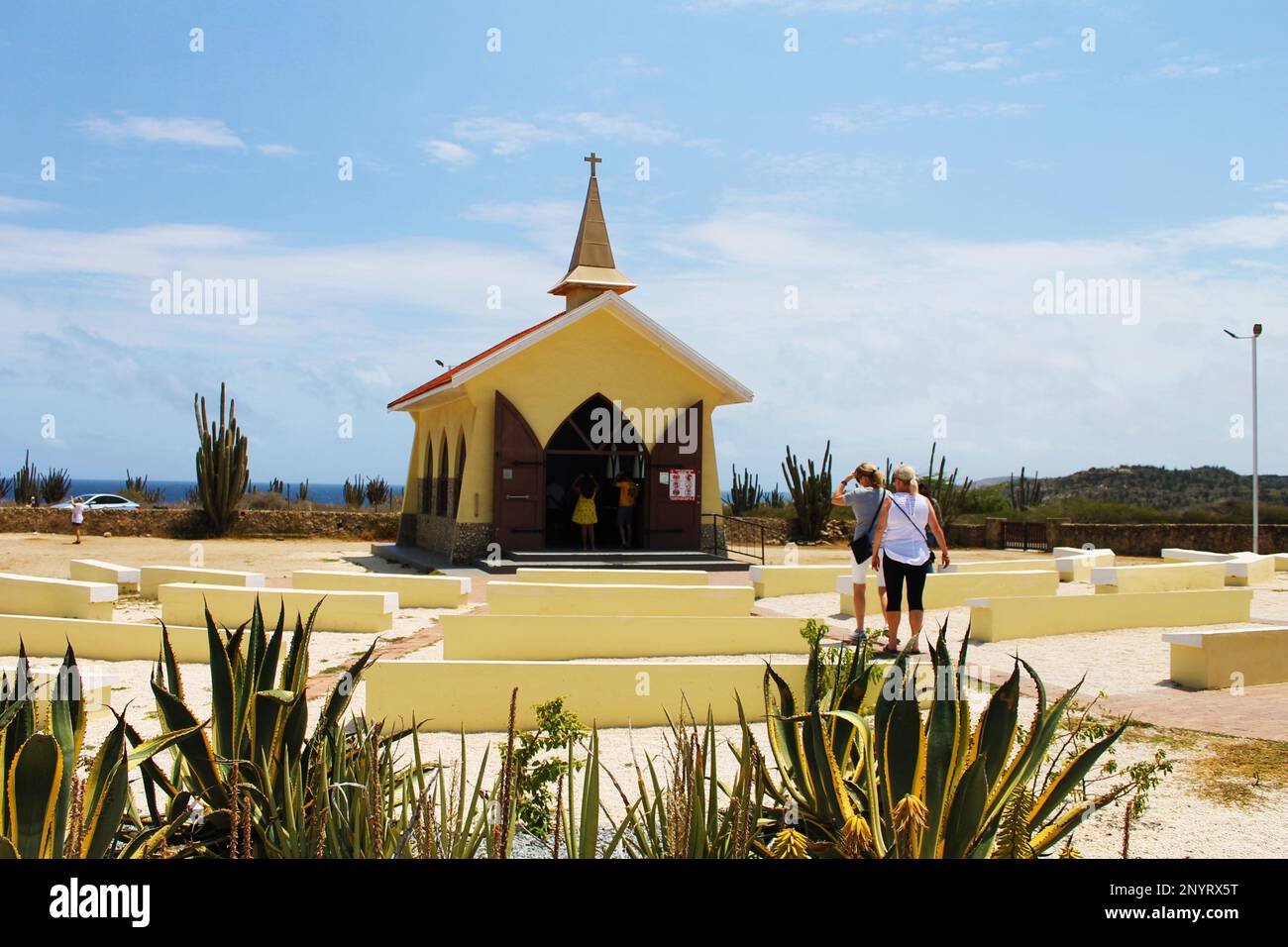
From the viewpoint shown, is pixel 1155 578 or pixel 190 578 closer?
pixel 190 578

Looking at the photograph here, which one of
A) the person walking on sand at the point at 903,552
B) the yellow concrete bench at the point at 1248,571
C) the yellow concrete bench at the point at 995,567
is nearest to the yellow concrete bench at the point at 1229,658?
the person walking on sand at the point at 903,552

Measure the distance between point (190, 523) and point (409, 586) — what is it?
61.9 feet

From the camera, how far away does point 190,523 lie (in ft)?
99.1

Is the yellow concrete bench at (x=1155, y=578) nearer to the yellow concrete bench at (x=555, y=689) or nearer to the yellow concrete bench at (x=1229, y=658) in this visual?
the yellow concrete bench at (x=1229, y=658)

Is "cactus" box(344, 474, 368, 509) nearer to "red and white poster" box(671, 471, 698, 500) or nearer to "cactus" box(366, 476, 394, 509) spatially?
"cactus" box(366, 476, 394, 509)

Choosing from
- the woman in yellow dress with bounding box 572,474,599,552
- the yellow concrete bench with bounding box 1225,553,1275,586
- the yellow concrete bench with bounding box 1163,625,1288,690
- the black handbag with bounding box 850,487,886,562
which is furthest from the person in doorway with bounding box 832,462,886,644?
the woman in yellow dress with bounding box 572,474,599,552

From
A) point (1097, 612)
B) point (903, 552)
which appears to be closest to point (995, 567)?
point (1097, 612)

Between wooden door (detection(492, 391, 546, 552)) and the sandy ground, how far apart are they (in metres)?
3.87

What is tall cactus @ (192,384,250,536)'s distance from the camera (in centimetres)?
2944

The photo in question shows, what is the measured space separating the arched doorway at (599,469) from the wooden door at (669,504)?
20cm

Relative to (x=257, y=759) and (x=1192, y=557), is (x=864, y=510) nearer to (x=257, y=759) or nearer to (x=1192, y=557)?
(x=257, y=759)

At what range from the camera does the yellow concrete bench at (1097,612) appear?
11227mm
